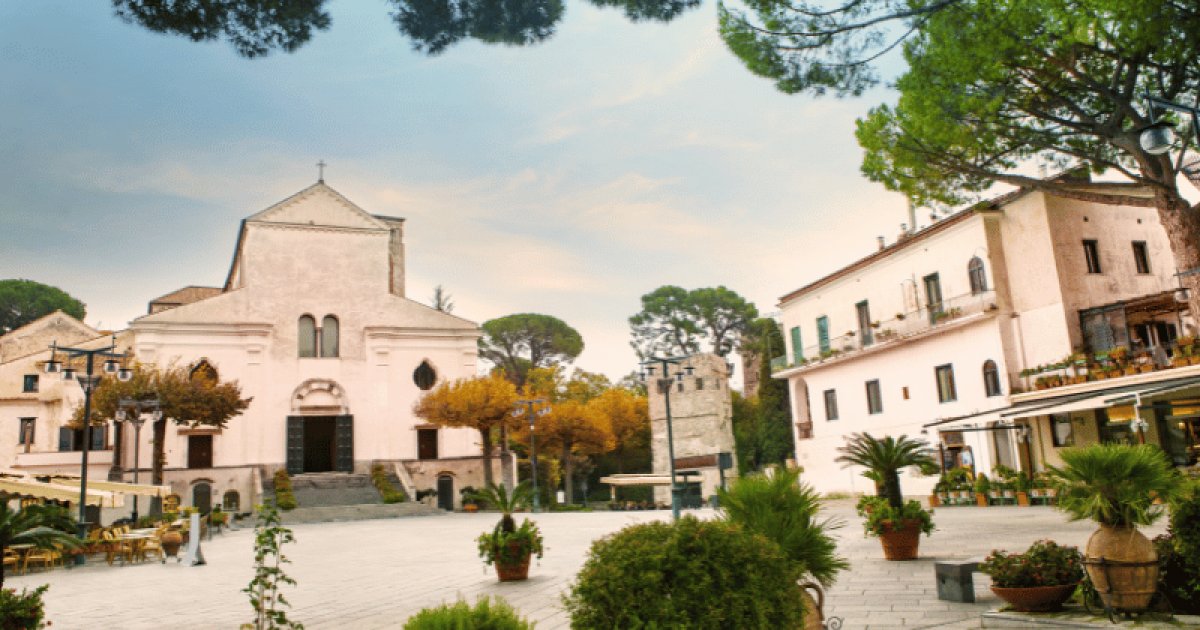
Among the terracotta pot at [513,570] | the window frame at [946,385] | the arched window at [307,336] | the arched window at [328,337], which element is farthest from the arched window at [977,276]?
the arched window at [307,336]

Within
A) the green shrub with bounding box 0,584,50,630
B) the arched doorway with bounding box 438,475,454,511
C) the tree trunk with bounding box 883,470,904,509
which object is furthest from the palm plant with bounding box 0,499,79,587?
the arched doorway with bounding box 438,475,454,511

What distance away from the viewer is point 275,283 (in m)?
37.7

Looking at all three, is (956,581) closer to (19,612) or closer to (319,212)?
(19,612)

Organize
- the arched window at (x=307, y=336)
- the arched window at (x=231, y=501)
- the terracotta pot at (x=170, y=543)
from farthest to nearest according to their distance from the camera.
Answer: the arched window at (x=307, y=336)
the arched window at (x=231, y=501)
the terracotta pot at (x=170, y=543)

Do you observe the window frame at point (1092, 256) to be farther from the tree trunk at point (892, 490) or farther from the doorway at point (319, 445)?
the doorway at point (319, 445)

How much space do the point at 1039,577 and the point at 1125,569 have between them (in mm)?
750

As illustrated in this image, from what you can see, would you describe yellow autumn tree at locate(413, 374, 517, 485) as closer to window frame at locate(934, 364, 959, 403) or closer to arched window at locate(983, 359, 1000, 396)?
window frame at locate(934, 364, 959, 403)

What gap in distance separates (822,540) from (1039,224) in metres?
21.1

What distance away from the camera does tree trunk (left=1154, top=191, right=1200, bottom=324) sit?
1739cm

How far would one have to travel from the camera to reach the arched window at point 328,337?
38031mm

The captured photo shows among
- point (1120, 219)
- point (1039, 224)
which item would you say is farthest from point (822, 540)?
point (1120, 219)

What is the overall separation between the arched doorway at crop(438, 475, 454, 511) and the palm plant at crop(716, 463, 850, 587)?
3295 centimetres

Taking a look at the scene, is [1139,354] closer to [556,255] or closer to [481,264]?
[556,255]

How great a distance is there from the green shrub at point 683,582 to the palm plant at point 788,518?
3.19 ft
